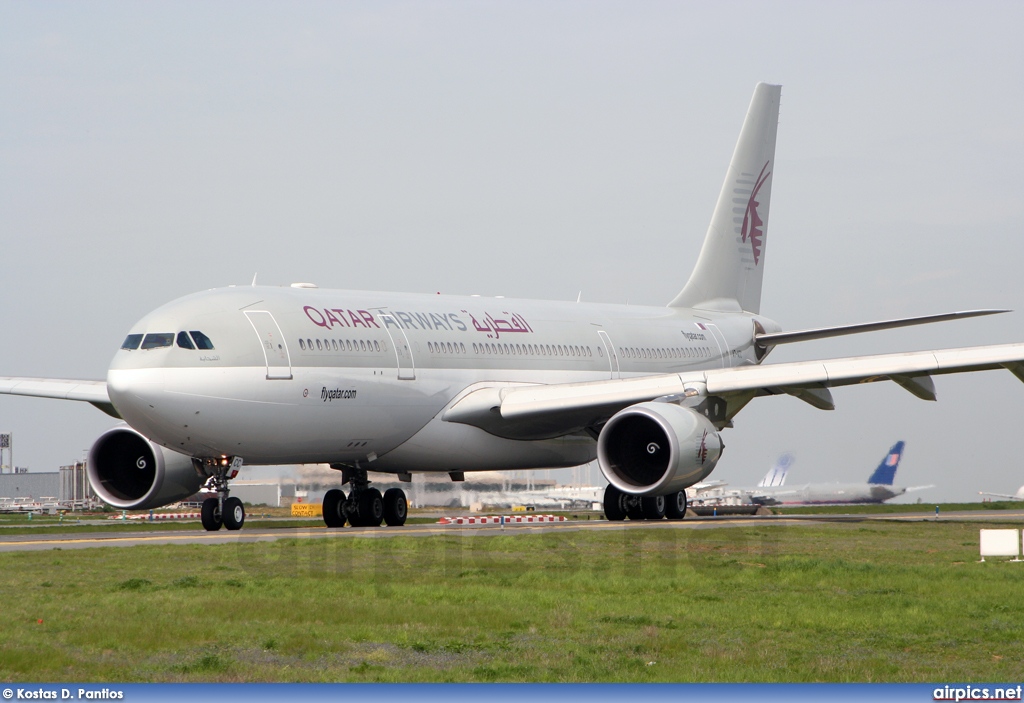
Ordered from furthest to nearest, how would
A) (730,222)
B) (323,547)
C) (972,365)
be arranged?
(730,222), (972,365), (323,547)

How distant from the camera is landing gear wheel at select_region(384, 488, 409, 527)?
2389 cm

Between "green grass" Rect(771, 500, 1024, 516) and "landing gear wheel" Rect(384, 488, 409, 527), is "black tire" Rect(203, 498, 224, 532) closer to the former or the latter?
"landing gear wheel" Rect(384, 488, 409, 527)

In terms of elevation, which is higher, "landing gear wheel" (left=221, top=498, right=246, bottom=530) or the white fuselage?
the white fuselage

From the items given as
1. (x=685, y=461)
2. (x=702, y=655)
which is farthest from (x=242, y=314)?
(x=702, y=655)

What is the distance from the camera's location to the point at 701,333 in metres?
30.5

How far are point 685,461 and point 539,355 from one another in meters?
5.66

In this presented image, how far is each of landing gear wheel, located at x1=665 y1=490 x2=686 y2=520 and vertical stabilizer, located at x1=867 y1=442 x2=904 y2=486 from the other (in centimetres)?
3264

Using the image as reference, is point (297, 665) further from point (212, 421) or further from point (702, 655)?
point (212, 421)

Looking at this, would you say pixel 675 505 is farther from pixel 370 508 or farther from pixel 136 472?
pixel 136 472

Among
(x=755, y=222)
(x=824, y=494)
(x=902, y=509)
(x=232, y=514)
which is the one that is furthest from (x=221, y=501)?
(x=824, y=494)

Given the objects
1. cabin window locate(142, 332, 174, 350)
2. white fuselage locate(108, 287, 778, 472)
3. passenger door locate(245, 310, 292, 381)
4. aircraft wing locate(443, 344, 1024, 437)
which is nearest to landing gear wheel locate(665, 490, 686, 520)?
aircraft wing locate(443, 344, 1024, 437)

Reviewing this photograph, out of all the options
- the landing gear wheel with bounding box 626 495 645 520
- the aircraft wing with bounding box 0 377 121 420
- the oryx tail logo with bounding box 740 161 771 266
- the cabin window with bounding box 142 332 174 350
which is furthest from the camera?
the oryx tail logo with bounding box 740 161 771 266

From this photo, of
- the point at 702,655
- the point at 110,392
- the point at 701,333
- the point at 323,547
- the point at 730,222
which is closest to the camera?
the point at 702,655

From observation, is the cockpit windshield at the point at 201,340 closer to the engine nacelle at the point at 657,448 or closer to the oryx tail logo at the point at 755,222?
the engine nacelle at the point at 657,448
